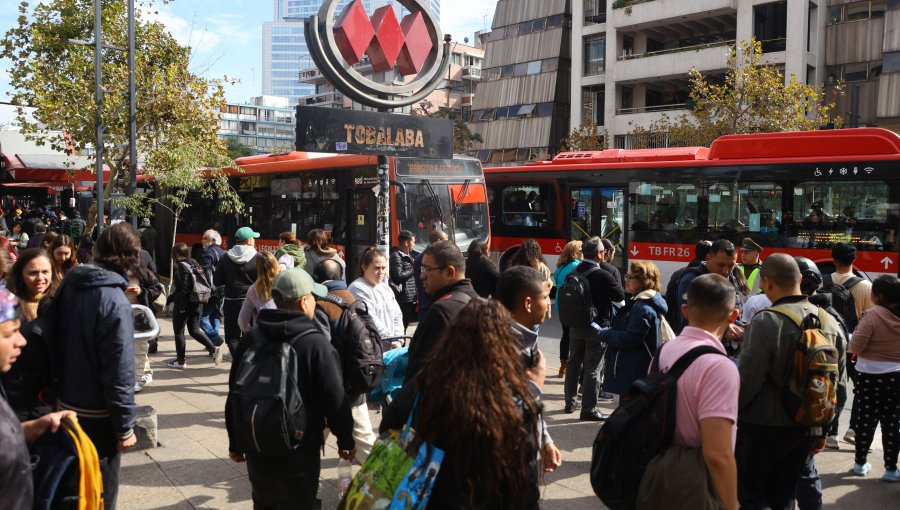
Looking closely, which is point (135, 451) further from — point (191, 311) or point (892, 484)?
point (892, 484)

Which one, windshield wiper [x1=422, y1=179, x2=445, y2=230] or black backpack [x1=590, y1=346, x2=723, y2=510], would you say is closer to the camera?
black backpack [x1=590, y1=346, x2=723, y2=510]

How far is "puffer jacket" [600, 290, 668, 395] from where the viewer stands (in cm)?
573

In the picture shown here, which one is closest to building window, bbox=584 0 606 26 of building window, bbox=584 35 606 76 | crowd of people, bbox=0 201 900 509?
building window, bbox=584 35 606 76

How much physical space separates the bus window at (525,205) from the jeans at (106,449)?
1304cm

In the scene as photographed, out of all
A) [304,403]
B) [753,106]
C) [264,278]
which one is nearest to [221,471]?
[264,278]

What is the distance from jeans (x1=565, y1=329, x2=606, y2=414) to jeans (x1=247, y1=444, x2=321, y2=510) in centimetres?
383

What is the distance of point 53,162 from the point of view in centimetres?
2461

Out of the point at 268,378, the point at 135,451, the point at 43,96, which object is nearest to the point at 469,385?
the point at 268,378

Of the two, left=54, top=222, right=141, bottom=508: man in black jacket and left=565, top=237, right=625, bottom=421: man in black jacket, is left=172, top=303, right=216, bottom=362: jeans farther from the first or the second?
left=54, top=222, right=141, bottom=508: man in black jacket

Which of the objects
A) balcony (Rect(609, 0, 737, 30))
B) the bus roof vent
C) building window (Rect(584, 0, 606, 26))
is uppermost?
building window (Rect(584, 0, 606, 26))

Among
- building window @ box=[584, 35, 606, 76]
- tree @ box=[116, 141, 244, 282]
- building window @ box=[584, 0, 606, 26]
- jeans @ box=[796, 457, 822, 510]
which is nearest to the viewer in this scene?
jeans @ box=[796, 457, 822, 510]

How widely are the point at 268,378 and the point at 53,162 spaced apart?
25077 millimetres

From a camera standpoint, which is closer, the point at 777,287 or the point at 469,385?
the point at 469,385

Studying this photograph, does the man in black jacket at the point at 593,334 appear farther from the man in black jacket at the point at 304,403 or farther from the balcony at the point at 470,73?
the balcony at the point at 470,73
